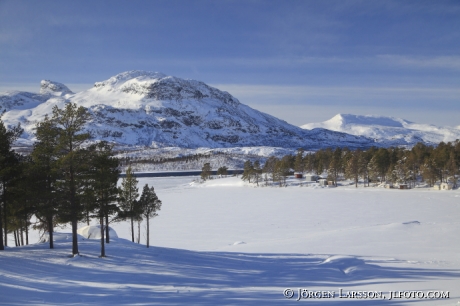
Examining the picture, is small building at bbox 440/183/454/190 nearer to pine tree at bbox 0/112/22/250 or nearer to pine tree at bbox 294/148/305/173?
pine tree at bbox 294/148/305/173

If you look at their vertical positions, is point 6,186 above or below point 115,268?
above

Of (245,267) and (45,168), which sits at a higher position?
(45,168)

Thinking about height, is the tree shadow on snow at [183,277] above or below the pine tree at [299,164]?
below

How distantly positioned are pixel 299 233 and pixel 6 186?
2454 centimetres

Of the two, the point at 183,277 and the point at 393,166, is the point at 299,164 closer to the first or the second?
the point at 393,166

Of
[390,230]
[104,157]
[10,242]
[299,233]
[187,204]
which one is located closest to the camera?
[104,157]

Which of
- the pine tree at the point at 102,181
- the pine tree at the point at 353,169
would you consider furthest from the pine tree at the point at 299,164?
the pine tree at the point at 102,181

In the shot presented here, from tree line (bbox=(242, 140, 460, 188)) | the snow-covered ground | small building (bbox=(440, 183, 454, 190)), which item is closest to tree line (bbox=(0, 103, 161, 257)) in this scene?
the snow-covered ground

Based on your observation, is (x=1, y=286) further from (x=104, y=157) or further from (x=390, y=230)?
(x=390, y=230)

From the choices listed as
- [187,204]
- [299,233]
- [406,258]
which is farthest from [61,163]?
[187,204]

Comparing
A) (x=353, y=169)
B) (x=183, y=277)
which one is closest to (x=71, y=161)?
(x=183, y=277)

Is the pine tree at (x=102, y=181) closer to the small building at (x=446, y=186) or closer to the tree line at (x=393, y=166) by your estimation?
the small building at (x=446, y=186)

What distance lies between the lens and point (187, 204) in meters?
60.3

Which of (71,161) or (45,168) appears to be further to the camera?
(45,168)
